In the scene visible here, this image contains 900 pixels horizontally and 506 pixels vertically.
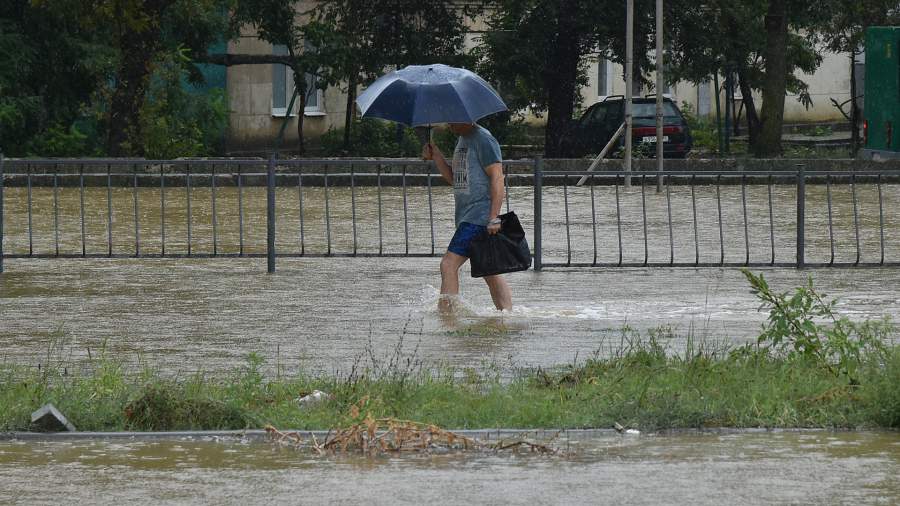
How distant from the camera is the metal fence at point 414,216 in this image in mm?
15523

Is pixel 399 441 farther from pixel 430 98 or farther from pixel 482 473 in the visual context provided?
pixel 430 98

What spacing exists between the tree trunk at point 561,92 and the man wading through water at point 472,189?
23.0 m

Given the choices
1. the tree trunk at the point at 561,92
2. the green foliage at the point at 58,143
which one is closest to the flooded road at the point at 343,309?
the green foliage at the point at 58,143

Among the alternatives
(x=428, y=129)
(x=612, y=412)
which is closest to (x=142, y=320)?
(x=428, y=129)

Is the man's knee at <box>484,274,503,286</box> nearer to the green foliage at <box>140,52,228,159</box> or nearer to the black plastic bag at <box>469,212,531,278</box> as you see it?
the black plastic bag at <box>469,212,531,278</box>

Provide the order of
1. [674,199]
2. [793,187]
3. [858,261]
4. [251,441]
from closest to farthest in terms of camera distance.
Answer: [251,441], [858,261], [674,199], [793,187]

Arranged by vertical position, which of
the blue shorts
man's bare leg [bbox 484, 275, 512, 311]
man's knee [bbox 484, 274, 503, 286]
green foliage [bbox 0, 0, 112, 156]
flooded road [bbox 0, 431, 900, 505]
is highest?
green foliage [bbox 0, 0, 112, 156]

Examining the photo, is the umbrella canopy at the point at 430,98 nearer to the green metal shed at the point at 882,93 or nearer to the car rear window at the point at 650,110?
the green metal shed at the point at 882,93

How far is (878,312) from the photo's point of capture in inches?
482

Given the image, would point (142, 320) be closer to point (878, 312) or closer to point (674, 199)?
point (878, 312)

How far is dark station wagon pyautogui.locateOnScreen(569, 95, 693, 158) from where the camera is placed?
3291 centimetres

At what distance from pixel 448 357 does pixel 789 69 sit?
1196 inches

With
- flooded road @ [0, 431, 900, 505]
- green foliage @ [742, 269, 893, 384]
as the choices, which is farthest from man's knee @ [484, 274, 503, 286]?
flooded road @ [0, 431, 900, 505]

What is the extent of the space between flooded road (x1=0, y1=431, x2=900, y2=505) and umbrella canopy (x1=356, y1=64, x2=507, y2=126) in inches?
176
